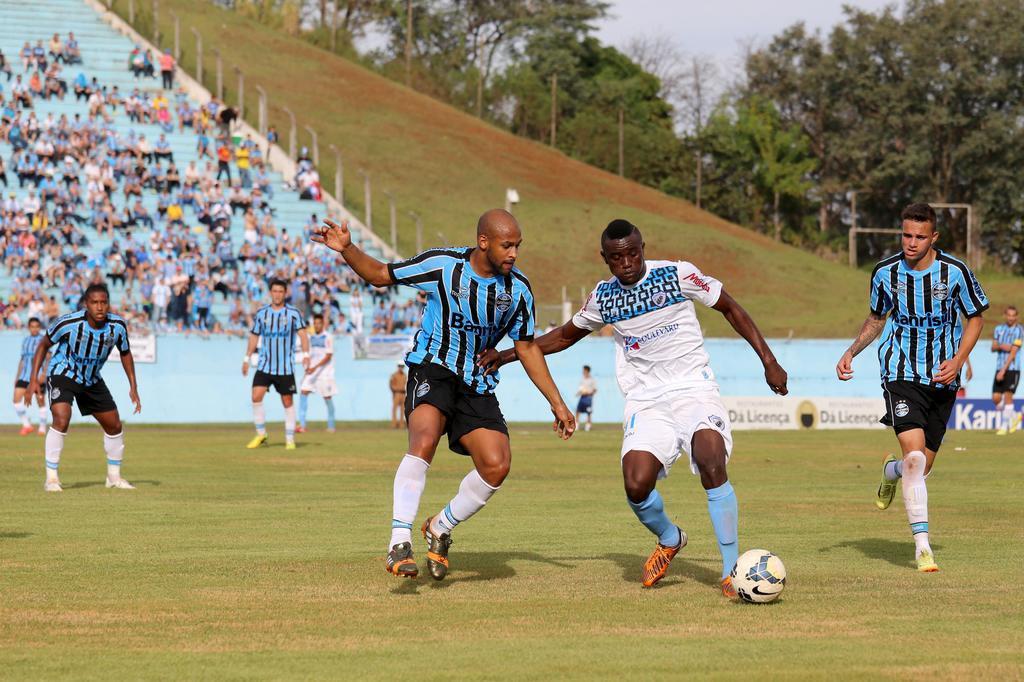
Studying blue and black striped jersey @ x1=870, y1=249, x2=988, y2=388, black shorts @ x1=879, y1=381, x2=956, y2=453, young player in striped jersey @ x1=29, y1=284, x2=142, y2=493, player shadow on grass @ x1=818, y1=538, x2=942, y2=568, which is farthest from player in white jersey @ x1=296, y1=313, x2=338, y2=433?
black shorts @ x1=879, y1=381, x2=956, y2=453

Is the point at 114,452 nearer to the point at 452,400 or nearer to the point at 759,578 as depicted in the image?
the point at 452,400

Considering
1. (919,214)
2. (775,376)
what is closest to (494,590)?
(775,376)

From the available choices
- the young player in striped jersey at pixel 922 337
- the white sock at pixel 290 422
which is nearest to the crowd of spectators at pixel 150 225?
the white sock at pixel 290 422

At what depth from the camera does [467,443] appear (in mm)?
10070

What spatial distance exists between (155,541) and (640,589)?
15.4 feet

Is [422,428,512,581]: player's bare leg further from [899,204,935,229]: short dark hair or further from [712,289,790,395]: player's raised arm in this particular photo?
[899,204,935,229]: short dark hair

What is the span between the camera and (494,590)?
9500mm

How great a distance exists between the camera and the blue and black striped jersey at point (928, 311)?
1091 cm

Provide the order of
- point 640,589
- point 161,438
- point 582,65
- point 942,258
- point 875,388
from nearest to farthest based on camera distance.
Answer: point 640,589 < point 942,258 < point 161,438 < point 875,388 < point 582,65

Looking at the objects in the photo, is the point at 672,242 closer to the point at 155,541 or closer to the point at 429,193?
the point at 429,193

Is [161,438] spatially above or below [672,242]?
below

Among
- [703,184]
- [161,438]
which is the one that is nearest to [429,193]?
[703,184]

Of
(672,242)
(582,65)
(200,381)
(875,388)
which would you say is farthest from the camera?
(582,65)

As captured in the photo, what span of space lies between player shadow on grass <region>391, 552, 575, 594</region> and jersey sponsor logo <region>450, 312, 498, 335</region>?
5.52ft
